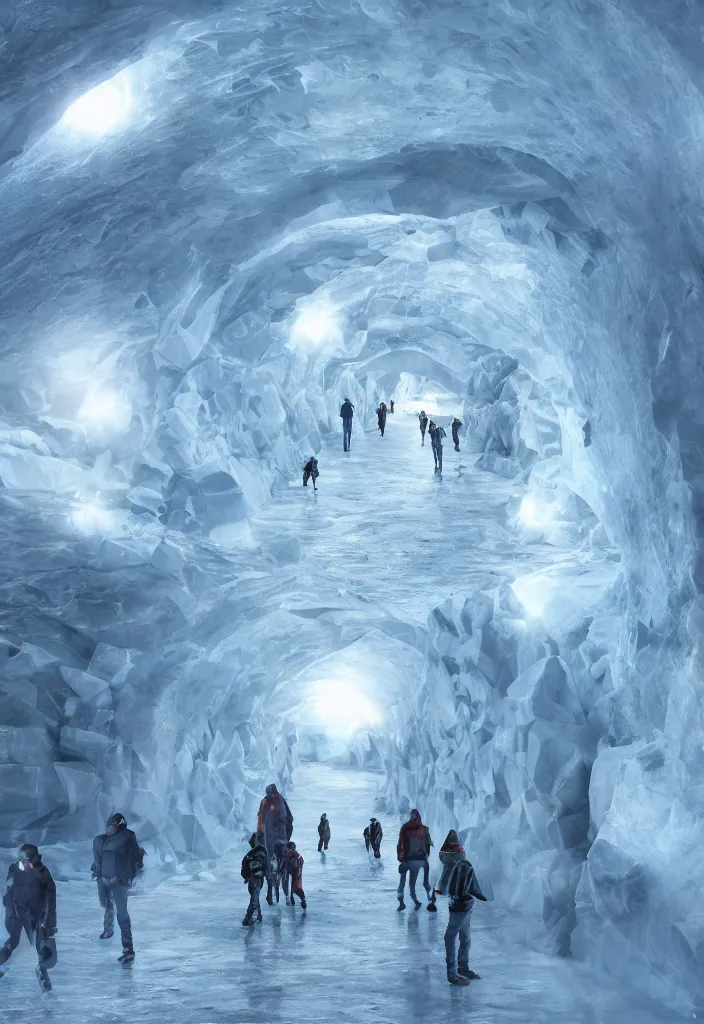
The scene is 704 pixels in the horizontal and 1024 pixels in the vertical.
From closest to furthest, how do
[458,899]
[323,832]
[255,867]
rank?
[458,899] < [255,867] < [323,832]

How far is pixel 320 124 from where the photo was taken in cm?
948

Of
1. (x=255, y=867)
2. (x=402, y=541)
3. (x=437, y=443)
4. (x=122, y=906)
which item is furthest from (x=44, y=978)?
(x=437, y=443)

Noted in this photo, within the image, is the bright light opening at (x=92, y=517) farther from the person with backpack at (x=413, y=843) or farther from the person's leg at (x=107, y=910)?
the person with backpack at (x=413, y=843)

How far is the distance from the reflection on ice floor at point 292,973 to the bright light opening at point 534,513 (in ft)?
19.7

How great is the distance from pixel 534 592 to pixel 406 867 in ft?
16.6

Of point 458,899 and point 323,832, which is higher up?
point 458,899

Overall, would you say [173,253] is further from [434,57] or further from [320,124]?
[434,57]

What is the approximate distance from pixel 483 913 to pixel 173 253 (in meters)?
8.74

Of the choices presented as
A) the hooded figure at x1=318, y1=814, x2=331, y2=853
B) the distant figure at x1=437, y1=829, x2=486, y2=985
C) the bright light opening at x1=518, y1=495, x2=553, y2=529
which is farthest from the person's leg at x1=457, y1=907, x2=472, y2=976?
the hooded figure at x1=318, y1=814, x2=331, y2=853

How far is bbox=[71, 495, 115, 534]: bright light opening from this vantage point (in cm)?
1273

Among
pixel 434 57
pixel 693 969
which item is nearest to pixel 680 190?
pixel 434 57

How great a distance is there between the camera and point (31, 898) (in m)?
6.96

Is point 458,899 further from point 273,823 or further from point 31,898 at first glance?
point 273,823

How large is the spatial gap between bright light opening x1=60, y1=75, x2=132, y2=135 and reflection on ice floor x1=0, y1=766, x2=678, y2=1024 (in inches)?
268
